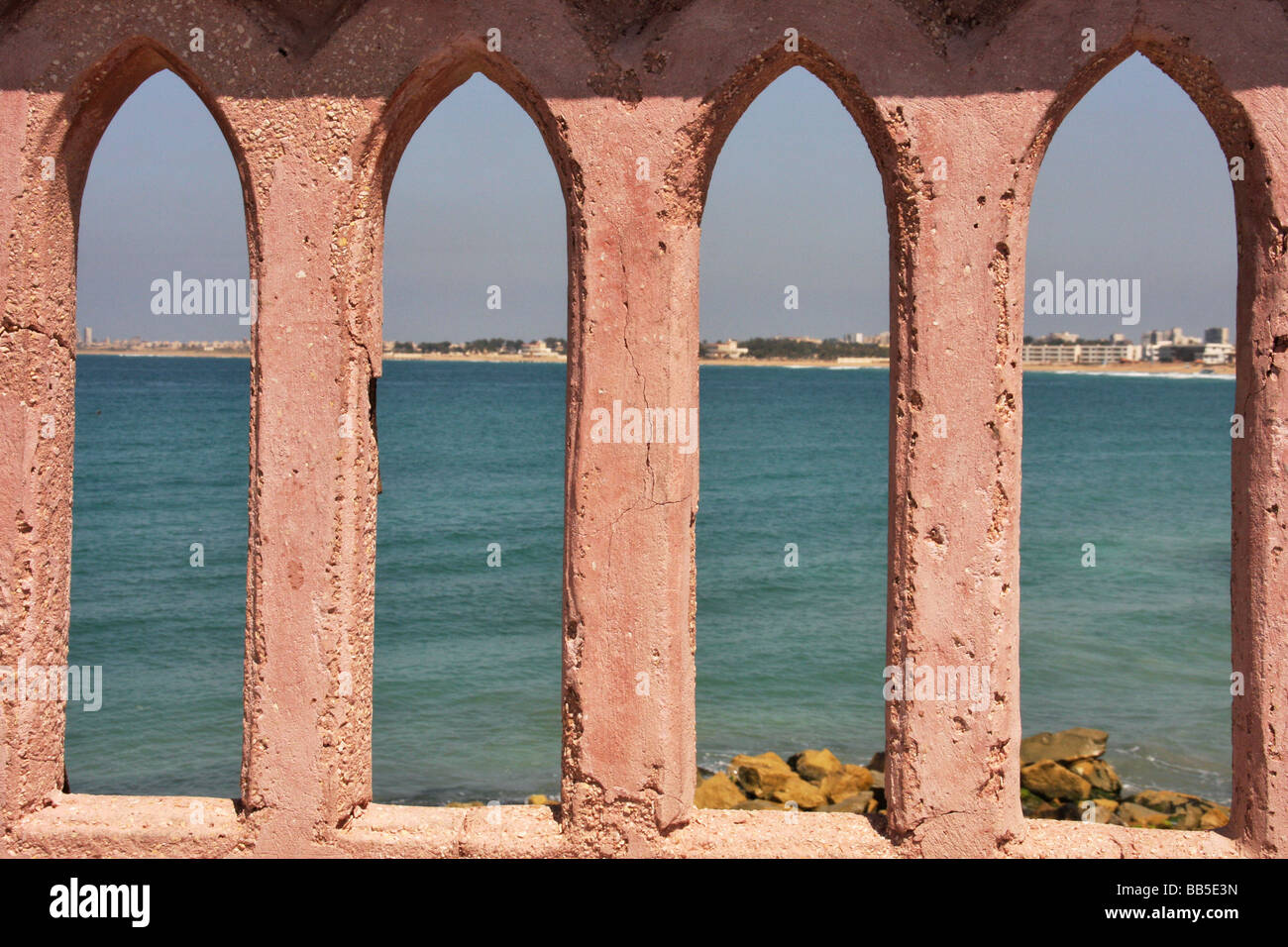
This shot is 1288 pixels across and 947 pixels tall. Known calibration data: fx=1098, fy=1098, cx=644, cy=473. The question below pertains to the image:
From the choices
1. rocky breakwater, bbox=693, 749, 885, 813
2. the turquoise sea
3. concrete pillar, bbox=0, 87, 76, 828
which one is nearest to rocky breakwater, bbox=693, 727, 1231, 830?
rocky breakwater, bbox=693, 749, 885, 813

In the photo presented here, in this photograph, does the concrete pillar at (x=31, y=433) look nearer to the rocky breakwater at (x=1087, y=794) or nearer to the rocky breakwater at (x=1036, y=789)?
the rocky breakwater at (x=1036, y=789)

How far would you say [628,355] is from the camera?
4.96 meters

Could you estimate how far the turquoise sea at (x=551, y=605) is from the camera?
14672 millimetres

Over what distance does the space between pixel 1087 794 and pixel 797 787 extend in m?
2.68

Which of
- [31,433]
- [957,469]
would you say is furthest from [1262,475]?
[31,433]

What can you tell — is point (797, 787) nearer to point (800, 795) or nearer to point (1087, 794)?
point (800, 795)

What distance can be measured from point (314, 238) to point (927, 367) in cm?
283

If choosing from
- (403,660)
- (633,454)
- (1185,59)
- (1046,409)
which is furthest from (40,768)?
(1046,409)

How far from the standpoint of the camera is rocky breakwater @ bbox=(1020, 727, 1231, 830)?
9.22m

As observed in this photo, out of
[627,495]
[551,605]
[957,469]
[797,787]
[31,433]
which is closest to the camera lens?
[957,469]

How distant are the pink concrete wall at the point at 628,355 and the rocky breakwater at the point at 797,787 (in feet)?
15.6

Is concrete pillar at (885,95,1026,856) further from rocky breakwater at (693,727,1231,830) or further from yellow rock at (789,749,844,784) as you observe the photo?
yellow rock at (789,749,844,784)

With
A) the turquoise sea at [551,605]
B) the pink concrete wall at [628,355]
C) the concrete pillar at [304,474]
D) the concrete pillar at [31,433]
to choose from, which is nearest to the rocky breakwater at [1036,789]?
the turquoise sea at [551,605]

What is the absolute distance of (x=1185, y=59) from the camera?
190 inches
